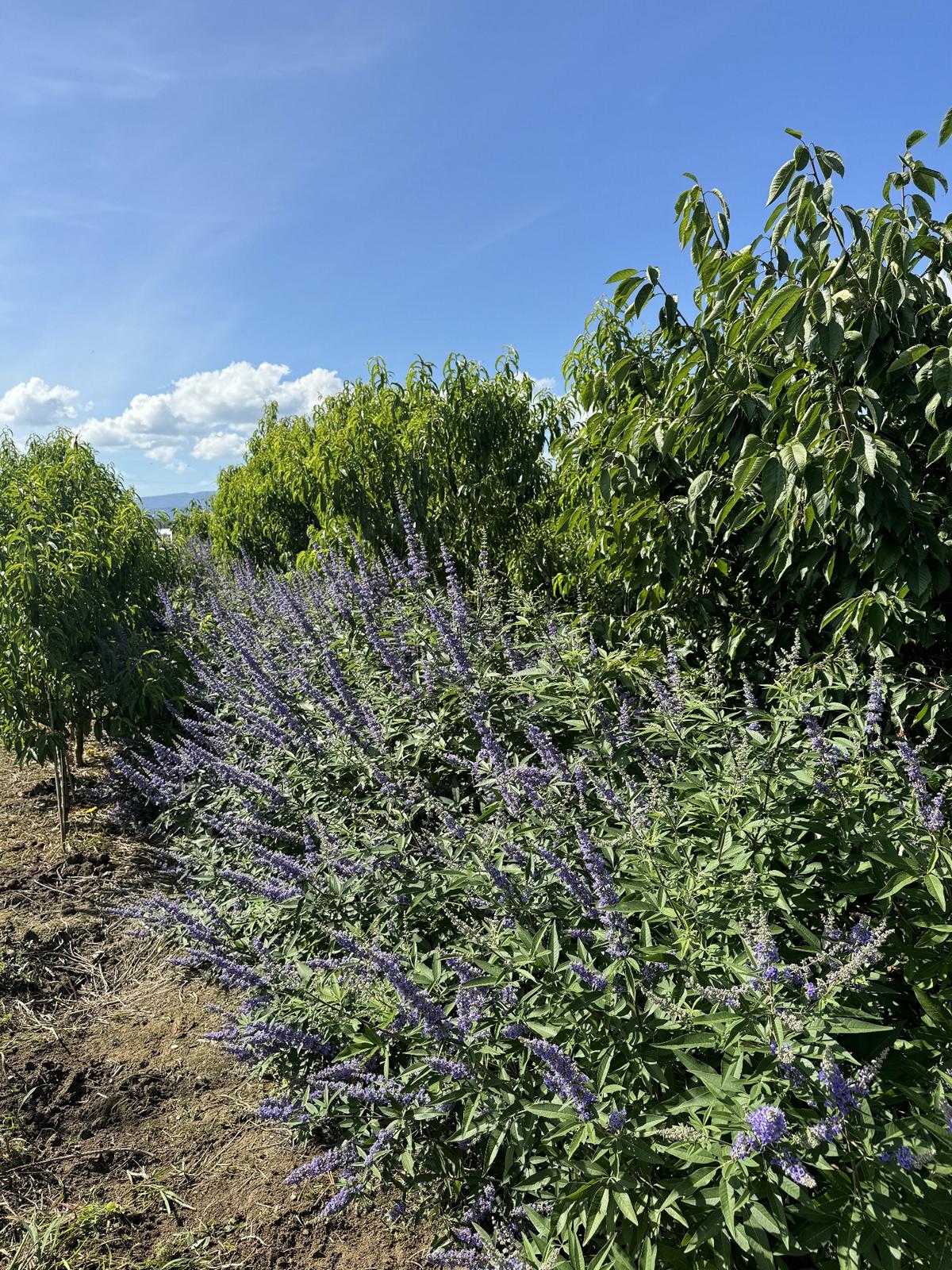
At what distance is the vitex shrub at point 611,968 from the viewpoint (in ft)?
5.12

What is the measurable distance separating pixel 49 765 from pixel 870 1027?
25.2 feet

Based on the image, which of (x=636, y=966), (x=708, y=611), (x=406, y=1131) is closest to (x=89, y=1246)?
(x=406, y=1131)

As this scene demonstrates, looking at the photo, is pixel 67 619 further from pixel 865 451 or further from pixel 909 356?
pixel 909 356

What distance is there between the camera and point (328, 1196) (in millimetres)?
2580

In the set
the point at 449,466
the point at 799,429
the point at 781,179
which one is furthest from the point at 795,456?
the point at 449,466

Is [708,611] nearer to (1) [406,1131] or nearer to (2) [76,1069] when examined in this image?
(1) [406,1131]

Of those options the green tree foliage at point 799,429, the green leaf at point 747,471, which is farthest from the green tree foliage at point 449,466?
the green leaf at point 747,471

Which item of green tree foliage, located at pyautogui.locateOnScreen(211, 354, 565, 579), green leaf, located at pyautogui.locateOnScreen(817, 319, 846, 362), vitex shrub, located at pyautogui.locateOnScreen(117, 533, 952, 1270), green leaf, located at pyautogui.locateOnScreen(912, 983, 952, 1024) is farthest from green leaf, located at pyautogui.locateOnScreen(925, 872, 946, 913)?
green tree foliage, located at pyautogui.locateOnScreen(211, 354, 565, 579)

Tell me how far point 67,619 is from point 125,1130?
367cm

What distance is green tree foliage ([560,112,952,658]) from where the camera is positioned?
2373mm

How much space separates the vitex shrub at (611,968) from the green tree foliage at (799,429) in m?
0.41

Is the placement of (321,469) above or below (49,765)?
above

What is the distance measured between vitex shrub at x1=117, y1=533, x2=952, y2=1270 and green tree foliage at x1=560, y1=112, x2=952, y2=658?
41 centimetres

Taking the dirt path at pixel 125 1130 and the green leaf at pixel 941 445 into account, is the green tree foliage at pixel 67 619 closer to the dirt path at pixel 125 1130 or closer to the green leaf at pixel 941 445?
the dirt path at pixel 125 1130
